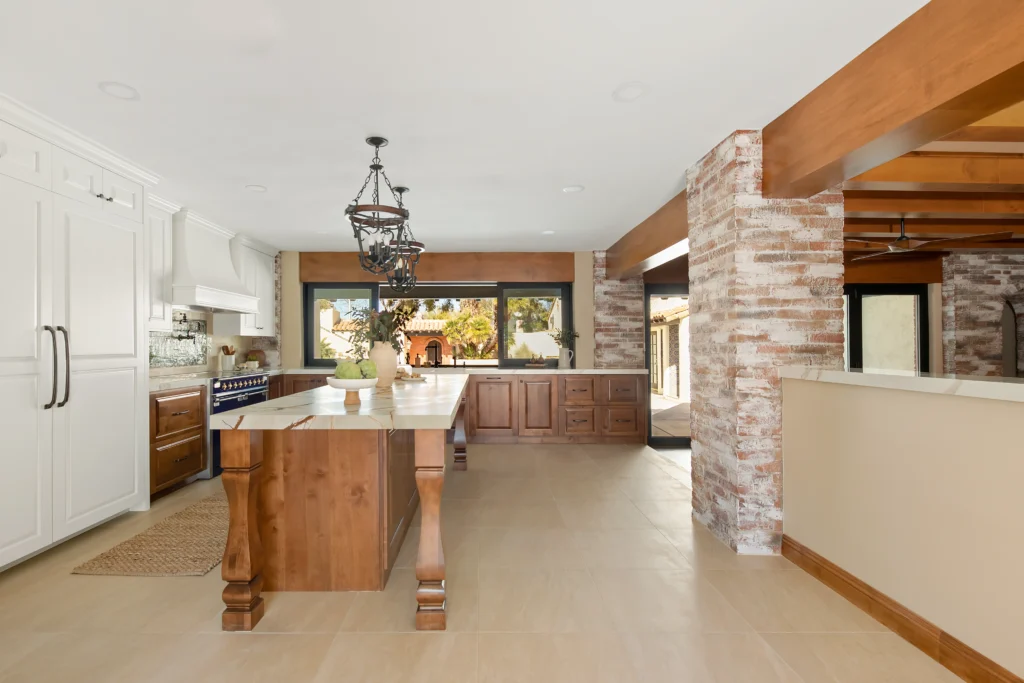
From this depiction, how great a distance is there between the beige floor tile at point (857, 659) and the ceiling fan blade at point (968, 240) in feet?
14.4

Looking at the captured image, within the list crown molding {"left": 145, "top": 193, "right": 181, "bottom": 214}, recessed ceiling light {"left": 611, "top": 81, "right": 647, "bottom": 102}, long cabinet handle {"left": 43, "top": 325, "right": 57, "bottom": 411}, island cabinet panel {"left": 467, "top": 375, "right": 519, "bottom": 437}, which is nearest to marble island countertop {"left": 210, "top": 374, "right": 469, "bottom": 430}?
long cabinet handle {"left": 43, "top": 325, "right": 57, "bottom": 411}

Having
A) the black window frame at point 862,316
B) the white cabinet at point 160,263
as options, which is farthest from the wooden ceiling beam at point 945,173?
the white cabinet at point 160,263

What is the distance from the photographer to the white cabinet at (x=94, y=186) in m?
→ 3.09

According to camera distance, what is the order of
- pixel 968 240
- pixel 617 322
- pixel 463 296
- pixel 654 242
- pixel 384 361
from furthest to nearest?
pixel 463 296
pixel 617 322
pixel 968 240
pixel 654 242
pixel 384 361

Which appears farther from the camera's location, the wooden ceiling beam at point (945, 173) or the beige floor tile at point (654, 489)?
the beige floor tile at point (654, 489)

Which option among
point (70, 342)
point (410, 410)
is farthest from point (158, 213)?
point (410, 410)

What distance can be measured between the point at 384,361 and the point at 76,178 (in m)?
2.12

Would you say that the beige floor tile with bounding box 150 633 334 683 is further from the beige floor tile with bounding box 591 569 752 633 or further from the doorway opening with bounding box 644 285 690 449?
the doorway opening with bounding box 644 285 690 449

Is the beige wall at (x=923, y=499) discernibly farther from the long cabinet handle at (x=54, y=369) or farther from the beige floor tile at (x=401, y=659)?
the long cabinet handle at (x=54, y=369)

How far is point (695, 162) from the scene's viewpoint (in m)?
3.57

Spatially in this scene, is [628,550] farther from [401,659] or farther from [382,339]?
[382,339]

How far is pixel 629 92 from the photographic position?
2.60 metres

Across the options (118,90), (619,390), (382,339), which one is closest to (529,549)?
(382,339)

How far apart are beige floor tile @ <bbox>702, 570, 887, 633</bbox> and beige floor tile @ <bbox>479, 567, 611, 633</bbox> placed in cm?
65
